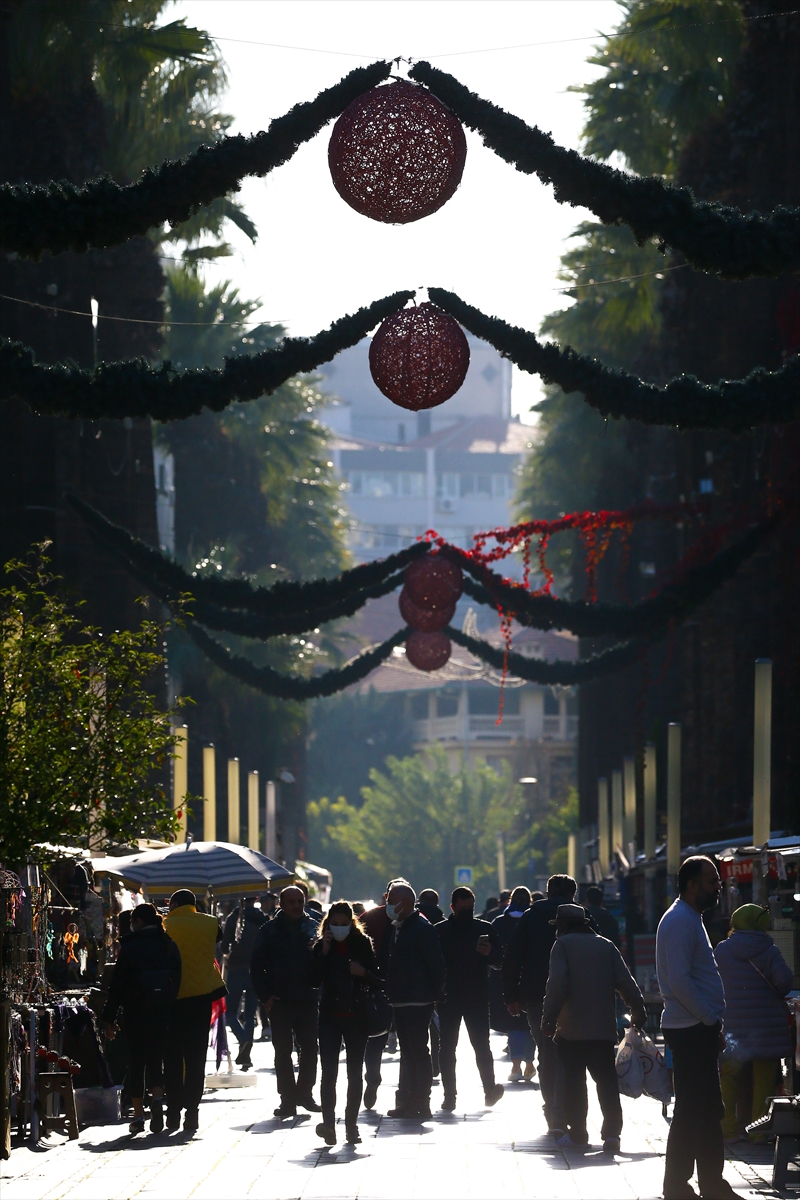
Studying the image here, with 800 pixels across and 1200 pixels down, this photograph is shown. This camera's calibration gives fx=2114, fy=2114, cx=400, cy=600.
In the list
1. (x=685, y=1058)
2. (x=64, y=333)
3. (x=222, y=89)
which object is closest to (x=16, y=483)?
(x=64, y=333)

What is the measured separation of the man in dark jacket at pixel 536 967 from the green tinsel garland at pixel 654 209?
4.59 meters

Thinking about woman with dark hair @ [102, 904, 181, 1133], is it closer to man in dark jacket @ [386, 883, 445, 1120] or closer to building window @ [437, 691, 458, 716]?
man in dark jacket @ [386, 883, 445, 1120]

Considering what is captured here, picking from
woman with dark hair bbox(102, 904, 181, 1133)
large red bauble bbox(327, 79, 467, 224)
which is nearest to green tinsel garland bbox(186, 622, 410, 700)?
woman with dark hair bbox(102, 904, 181, 1133)

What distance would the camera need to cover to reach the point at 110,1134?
14.4 metres

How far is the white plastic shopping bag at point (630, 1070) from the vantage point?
13.2 metres

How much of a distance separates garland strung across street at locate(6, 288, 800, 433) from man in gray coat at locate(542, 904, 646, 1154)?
321cm

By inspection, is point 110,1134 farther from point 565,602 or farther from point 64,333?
point 64,333

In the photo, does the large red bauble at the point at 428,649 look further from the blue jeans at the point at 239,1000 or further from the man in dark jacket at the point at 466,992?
the man in dark jacket at the point at 466,992

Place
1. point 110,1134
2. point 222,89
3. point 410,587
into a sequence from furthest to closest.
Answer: point 222,89 → point 410,587 → point 110,1134

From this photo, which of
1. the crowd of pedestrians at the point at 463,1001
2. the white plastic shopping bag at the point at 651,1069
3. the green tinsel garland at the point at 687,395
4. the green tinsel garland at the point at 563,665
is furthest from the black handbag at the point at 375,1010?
the green tinsel garland at the point at 563,665

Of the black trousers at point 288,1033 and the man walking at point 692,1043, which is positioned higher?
the man walking at point 692,1043

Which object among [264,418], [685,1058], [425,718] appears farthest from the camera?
[425,718]

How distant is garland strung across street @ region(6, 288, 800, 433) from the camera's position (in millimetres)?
12383

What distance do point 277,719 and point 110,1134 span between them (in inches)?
1363
